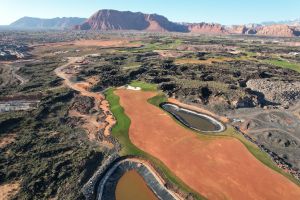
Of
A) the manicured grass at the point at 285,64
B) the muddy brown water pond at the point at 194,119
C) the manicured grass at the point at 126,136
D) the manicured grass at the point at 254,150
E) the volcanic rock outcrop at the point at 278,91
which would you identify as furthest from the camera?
the manicured grass at the point at 285,64

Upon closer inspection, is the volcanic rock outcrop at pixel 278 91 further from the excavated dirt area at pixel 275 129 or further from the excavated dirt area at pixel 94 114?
the excavated dirt area at pixel 94 114

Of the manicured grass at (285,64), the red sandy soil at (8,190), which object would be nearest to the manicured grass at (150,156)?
the red sandy soil at (8,190)

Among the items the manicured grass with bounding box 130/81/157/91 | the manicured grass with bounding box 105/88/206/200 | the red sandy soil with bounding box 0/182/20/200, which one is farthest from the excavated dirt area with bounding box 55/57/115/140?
the red sandy soil with bounding box 0/182/20/200

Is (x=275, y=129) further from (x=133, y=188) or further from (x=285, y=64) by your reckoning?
(x=285, y=64)

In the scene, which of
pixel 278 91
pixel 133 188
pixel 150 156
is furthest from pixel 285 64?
pixel 133 188

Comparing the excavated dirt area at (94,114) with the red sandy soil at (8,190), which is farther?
the excavated dirt area at (94,114)

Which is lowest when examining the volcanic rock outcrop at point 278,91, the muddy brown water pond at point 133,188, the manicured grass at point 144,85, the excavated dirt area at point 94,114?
the muddy brown water pond at point 133,188

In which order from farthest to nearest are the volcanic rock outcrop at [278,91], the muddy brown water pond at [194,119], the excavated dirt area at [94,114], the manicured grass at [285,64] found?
1. the manicured grass at [285,64]
2. the volcanic rock outcrop at [278,91]
3. the muddy brown water pond at [194,119]
4. the excavated dirt area at [94,114]

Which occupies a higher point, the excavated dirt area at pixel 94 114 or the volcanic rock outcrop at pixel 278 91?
the volcanic rock outcrop at pixel 278 91
